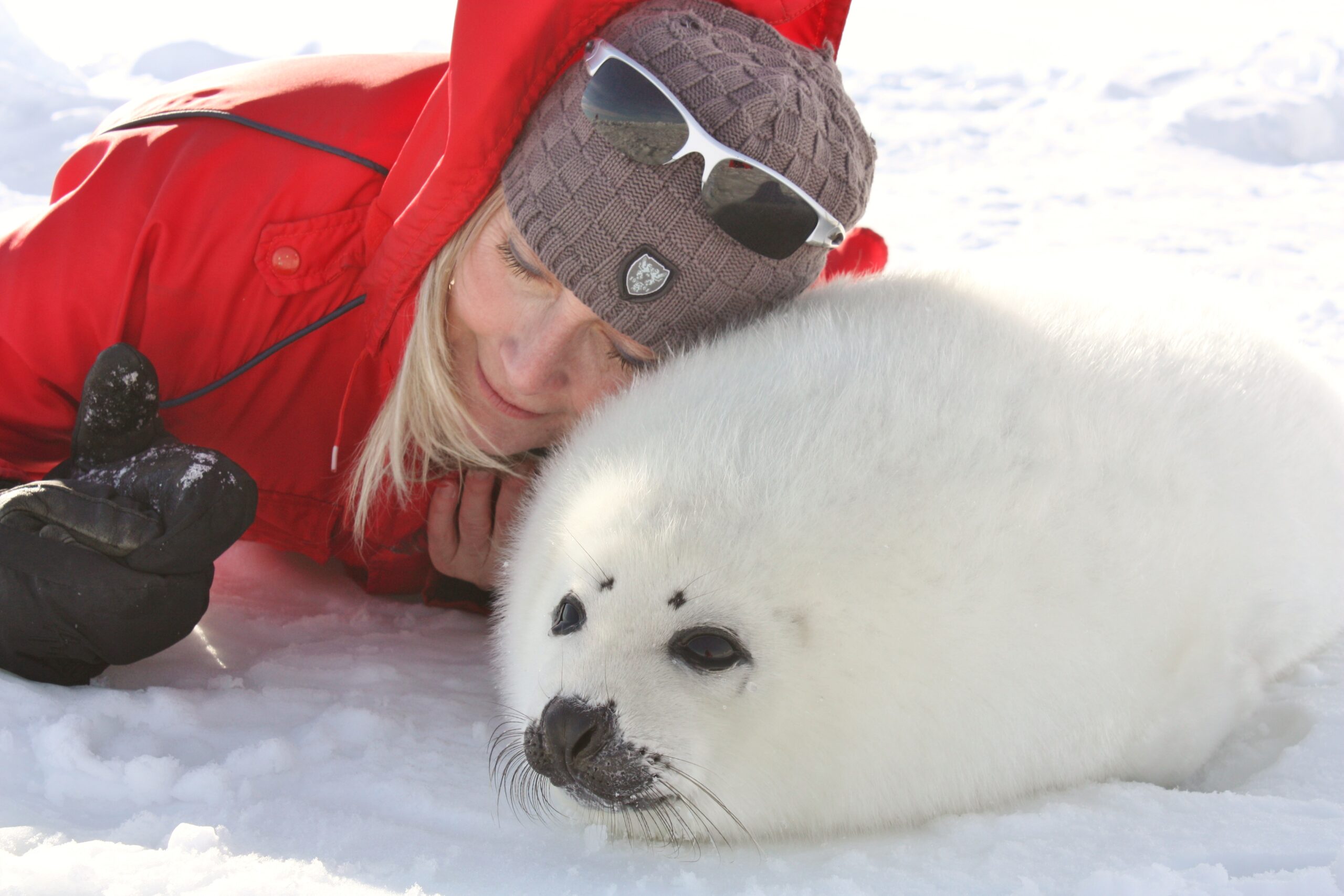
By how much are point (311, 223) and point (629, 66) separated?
69 centimetres

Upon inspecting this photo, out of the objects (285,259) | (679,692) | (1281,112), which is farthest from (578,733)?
(1281,112)

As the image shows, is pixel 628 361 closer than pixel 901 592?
No

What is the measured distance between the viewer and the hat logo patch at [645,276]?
1730 millimetres

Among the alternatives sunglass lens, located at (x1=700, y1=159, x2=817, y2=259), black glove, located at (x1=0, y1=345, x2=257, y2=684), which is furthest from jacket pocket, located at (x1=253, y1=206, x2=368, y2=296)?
sunglass lens, located at (x1=700, y1=159, x2=817, y2=259)

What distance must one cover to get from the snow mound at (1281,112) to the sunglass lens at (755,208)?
4491 mm

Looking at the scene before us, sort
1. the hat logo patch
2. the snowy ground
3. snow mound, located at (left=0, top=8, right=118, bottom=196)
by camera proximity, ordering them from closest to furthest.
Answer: the snowy ground < the hat logo patch < snow mound, located at (left=0, top=8, right=118, bottom=196)

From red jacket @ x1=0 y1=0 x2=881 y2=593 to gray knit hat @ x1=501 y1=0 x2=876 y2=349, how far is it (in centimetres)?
12

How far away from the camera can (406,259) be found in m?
1.94

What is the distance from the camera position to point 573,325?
6.16 ft

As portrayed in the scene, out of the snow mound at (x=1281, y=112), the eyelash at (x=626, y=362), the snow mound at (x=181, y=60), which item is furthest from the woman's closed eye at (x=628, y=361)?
the snow mound at (x=181, y=60)

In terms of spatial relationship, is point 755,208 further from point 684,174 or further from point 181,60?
point 181,60

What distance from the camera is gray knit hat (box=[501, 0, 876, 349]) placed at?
1665mm

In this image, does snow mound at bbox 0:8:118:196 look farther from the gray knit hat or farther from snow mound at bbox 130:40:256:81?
the gray knit hat

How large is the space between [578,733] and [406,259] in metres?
0.98
